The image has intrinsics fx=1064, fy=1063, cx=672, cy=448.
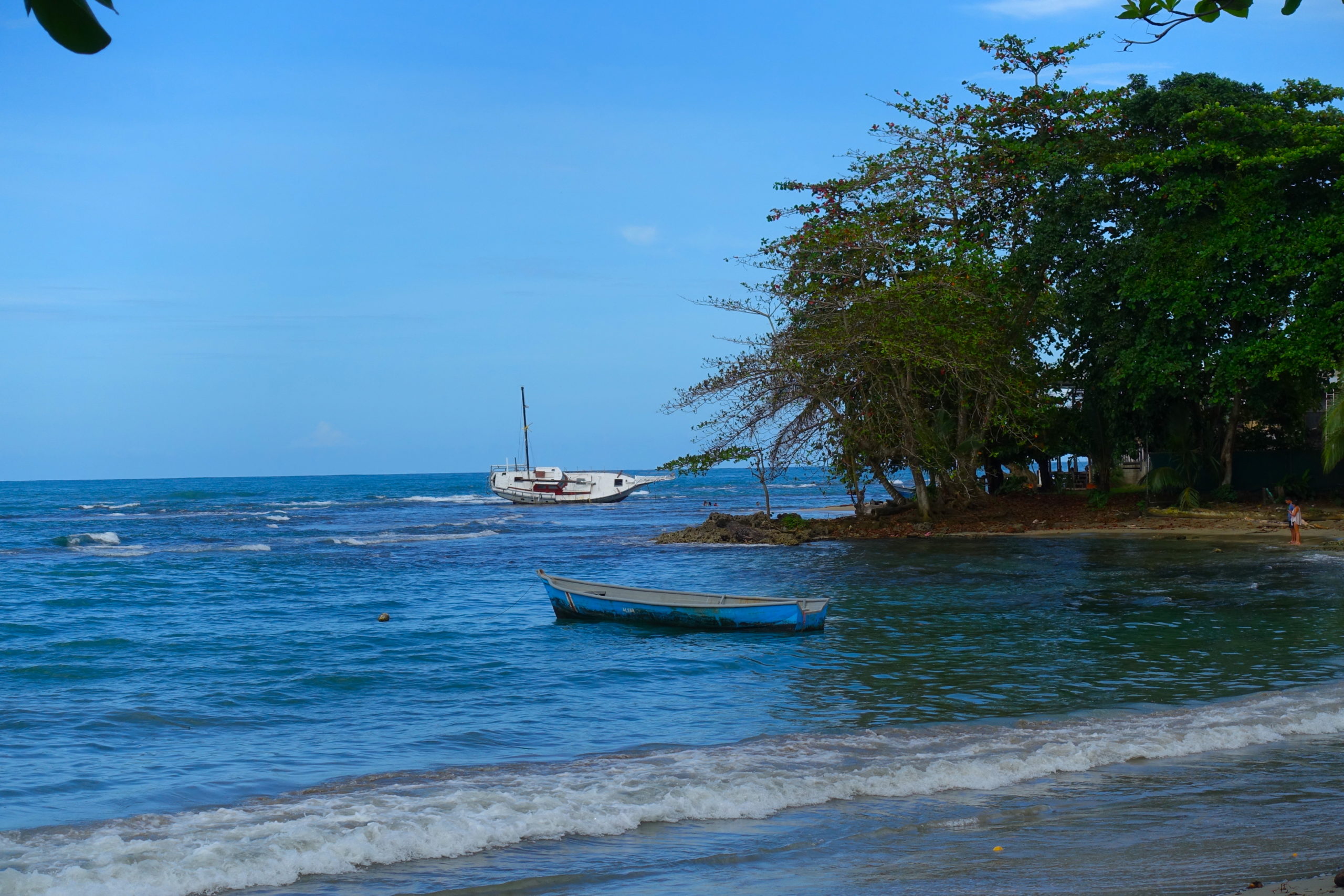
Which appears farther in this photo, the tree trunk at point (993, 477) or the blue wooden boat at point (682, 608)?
the tree trunk at point (993, 477)

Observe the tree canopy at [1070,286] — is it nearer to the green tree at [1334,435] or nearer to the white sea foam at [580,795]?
the green tree at [1334,435]

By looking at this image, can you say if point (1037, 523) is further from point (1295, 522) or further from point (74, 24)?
point (74, 24)

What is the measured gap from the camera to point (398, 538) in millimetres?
39938

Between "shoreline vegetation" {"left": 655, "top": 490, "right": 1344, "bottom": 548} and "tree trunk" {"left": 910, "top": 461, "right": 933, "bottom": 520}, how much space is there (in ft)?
0.97

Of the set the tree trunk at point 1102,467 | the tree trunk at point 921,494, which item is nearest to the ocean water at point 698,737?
the tree trunk at point 921,494

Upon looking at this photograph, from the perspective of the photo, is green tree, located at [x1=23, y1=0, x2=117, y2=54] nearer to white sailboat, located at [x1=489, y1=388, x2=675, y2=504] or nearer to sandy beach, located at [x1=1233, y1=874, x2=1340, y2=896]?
sandy beach, located at [x1=1233, y1=874, x2=1340, y2=896]

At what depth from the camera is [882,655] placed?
13.9 m

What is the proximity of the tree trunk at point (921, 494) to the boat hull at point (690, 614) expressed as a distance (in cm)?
1463

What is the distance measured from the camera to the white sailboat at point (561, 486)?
216 ft

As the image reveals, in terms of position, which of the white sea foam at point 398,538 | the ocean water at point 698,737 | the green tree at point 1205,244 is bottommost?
the ocean water at point 698,737

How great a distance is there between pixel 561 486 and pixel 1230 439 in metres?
43.6

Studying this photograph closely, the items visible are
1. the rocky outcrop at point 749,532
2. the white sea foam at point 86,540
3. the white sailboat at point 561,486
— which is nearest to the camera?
the rocky outcrop at point 749,532

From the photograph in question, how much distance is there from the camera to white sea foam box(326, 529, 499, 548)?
3781cm

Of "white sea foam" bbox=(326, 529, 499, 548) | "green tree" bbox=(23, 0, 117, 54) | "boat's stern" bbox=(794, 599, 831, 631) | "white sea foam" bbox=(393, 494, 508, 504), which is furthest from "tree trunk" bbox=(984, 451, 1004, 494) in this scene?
"white sea foam" bbox=(393, 494, 508, 504)
